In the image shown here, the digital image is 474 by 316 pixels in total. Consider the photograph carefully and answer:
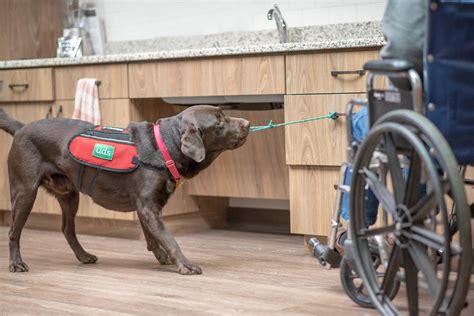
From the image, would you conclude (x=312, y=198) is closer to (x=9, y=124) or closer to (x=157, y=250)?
(x=157, y=250)

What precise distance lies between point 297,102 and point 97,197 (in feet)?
2.99

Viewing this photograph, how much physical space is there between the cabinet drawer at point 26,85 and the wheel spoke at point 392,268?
8.82ft

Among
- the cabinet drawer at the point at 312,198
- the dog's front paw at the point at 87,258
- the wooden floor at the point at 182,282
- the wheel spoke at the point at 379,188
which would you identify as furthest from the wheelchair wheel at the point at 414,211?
the dog's front paw at the point at 87,258

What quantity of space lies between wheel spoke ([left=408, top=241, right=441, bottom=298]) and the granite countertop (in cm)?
142

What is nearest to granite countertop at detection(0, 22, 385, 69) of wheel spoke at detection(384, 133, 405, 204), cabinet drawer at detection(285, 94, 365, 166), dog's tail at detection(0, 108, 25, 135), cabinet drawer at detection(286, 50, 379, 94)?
cabinet drawer at detection(286, 50, 379, 94)

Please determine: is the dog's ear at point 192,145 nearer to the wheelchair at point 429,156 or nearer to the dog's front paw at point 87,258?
the dog's front paw at point 87,258

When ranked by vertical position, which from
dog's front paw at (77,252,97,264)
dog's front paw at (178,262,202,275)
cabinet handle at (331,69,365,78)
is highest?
cabinet handle at (331,69,365,78)

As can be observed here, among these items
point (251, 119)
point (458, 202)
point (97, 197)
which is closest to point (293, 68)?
point (251, 119)

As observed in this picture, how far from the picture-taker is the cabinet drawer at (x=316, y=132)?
11.2 feet

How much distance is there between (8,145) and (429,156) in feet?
10.9

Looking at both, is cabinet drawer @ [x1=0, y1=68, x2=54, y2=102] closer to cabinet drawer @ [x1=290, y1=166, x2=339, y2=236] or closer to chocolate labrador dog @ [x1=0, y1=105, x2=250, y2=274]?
chocolate labrador dog @ [x1=0, y1=105, x2=250, y2=274]

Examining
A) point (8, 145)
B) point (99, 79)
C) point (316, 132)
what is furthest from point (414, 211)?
point (8, 145)

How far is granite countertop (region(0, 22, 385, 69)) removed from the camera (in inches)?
138

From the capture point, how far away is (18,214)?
3445 mm
